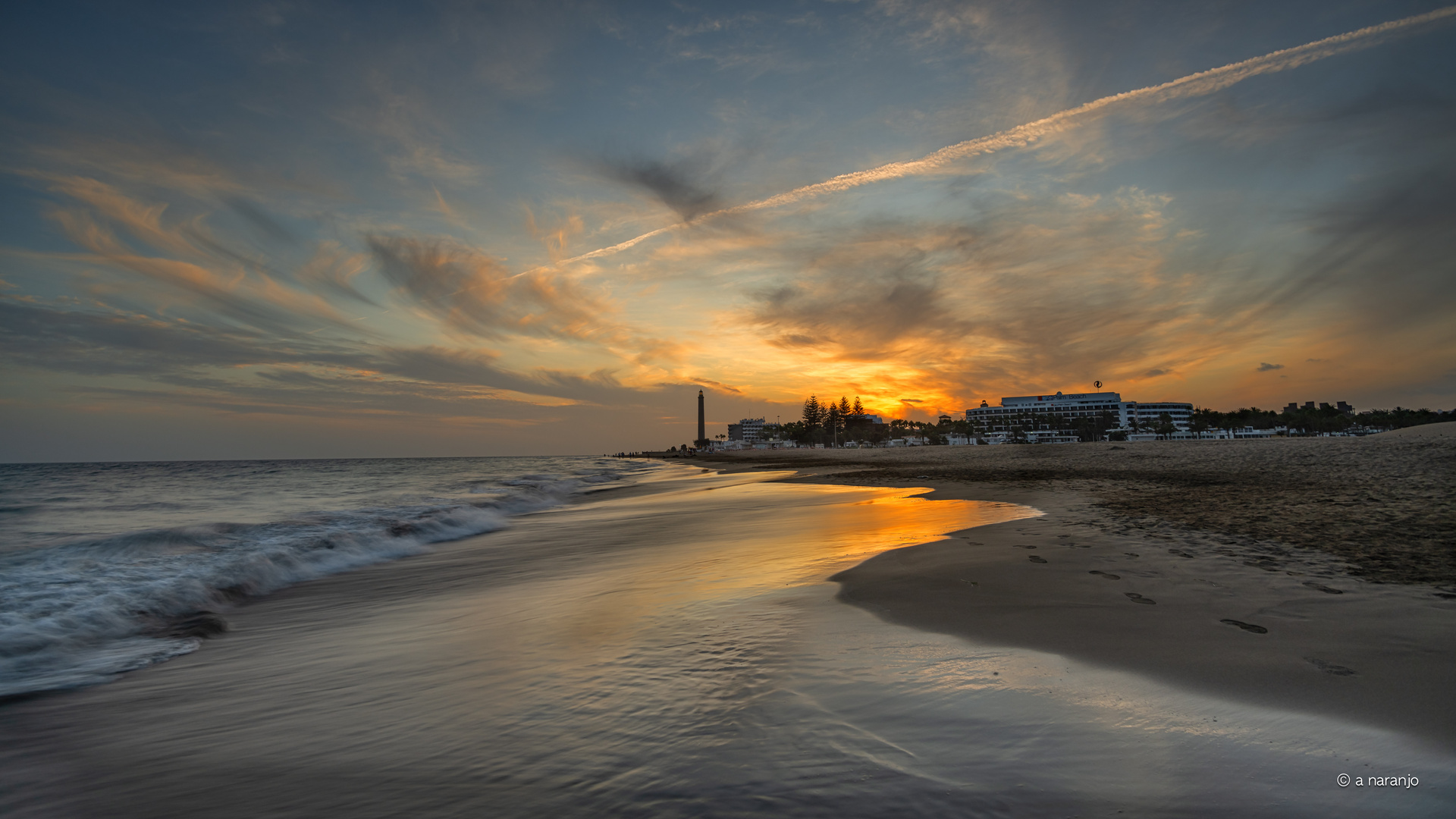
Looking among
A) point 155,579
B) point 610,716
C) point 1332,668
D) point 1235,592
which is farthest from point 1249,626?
point 155,579

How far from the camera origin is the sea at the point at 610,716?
2.53 metres

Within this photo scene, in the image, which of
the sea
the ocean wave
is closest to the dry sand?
the sea

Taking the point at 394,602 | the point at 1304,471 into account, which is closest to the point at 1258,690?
the point at 394,602

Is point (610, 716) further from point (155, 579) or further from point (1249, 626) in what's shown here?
point (155, 579)

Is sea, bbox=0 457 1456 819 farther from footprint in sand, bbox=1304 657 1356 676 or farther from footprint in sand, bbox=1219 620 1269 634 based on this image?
footprint in sand, bbox=1219 620 1269 634

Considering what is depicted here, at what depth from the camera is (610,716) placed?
3.40m

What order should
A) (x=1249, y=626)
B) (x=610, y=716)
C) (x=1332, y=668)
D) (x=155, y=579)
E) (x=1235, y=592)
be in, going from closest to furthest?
(x=610, y=716) < (x=1332, y=668) < (x=1249, y=626) < (x=1235, y=592) < (x=155, y=579)

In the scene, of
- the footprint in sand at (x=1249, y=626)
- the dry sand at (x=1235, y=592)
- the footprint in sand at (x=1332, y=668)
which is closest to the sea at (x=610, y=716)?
the dry sand at (x=1235, y=592)

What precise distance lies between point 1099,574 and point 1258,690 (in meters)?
3.08

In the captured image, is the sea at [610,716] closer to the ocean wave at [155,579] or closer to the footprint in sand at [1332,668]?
the ocean wave at [155,579]

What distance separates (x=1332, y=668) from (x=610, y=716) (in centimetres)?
433

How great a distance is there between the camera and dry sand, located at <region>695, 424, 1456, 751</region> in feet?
11.4

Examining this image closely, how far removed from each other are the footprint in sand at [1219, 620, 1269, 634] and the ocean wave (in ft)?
30.6

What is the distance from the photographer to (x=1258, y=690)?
132 inches
